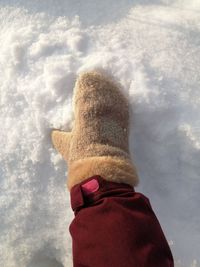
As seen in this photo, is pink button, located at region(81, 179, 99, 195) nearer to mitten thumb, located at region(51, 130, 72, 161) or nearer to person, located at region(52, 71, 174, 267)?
person, located at region(52, 71, 174, 267)

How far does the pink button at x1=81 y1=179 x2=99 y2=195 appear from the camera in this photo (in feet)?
3.13

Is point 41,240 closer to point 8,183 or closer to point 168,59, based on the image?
point 8,183

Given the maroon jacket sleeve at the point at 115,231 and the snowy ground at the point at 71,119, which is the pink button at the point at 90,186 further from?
the snowy ground at the point at 71,119

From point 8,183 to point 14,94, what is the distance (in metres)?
0.27

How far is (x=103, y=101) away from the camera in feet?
3.78

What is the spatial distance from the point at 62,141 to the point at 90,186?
21 cm

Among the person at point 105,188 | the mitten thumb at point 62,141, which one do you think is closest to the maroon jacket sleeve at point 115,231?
the person at point 105,188

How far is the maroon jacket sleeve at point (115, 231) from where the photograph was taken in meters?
0.82

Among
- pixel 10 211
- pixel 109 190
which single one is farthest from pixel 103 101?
pixel 10 211

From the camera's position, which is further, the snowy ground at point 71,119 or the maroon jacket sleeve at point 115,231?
the snowy ground at point 71,119

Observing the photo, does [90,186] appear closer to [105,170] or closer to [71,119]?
[105,170]

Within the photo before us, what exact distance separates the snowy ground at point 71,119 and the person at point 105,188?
0.05 metres

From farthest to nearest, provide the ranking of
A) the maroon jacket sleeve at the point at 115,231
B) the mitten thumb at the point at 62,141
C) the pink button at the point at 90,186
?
the mitten thumb at the point at 62,141 → the pink button at the point at 90,186 → the maroon jacket sleeve at the point at 115,231

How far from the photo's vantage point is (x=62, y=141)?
1.13 meters
